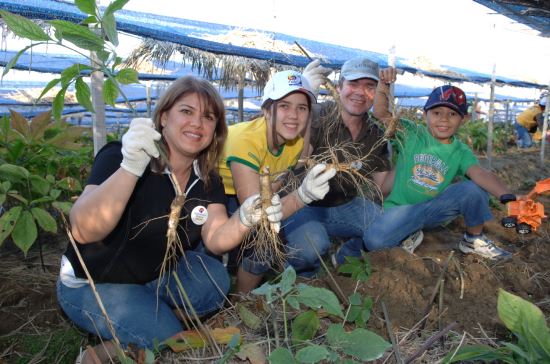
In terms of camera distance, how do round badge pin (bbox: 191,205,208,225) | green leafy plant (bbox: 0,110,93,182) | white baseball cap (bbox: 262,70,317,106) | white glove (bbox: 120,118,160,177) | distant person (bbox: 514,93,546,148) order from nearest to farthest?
white glove (bbox: 120,118,160,177) < round badge pin (bbox: 191,205,208,225) < white baseball cap (bbox: 262,70,317,106) < green leafy plant (bbox: 0,110,93,182) < distant person (bbox: 514,93,546,148)

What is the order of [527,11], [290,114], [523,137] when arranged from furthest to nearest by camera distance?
[523,137] < [527,11] < [290,114]

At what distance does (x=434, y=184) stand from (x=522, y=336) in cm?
136

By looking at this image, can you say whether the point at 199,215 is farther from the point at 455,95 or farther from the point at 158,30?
the point at 158,30

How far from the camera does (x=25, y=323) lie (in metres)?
1.94

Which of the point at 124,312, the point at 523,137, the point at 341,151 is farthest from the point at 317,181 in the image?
the point at 523,137

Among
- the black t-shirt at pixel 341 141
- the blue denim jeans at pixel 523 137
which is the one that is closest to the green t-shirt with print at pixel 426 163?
the black t-shirt at pixel 341 141

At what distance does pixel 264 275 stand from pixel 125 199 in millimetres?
1086

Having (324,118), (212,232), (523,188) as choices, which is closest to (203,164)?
(212,232)

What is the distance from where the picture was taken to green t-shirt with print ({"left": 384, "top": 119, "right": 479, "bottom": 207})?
2404 millimetres

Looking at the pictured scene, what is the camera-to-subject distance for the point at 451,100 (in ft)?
7.52

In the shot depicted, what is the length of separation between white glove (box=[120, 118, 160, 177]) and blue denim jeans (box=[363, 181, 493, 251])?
1426 mm

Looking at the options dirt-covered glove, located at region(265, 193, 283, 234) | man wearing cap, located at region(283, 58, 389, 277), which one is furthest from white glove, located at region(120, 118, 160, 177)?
man wearing cap, located at region(283, 58, 389, 277)

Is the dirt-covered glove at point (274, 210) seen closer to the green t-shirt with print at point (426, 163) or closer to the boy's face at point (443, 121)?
Result: the green t-shirt with print at point (426, 163)

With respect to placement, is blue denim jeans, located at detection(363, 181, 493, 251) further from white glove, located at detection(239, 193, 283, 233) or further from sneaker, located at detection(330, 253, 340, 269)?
white glove, located at detection(239, 193, 283, 233)
